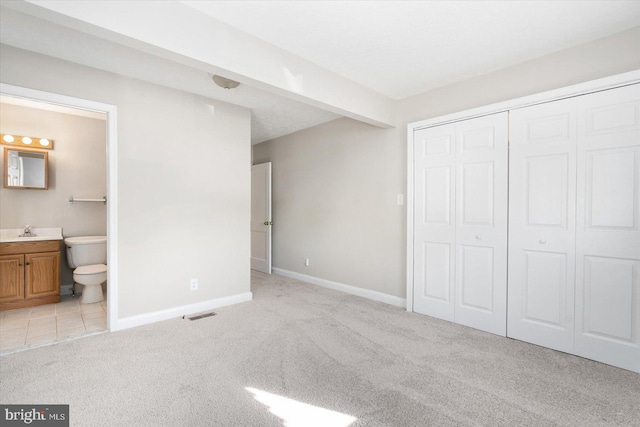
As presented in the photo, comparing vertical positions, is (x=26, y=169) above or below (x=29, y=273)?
above

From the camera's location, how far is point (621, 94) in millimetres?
2281

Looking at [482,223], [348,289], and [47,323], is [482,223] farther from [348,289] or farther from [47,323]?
[47,323]

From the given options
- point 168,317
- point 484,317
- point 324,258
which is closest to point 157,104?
point 168,317

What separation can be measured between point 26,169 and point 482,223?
5333mm

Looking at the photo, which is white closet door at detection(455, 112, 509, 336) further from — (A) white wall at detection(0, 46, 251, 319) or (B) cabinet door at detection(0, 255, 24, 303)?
(B) cabinet door at detection(0, 255, 24, 303)

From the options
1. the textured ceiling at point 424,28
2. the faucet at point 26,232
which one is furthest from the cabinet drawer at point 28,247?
the textured ceiling at point 424,28

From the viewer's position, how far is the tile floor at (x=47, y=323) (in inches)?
105

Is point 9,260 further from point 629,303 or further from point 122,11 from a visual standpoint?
point 629,303

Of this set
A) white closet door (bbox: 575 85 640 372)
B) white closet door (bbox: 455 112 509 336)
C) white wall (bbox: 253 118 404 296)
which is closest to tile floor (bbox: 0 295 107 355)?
white wall (bbox: 253 118 404 296)

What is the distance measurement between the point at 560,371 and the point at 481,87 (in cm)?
250

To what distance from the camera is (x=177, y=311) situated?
10.9ft

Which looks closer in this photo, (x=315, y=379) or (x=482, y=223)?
(x=315, y=379)

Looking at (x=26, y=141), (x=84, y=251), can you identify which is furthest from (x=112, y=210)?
(x=26, y=141)

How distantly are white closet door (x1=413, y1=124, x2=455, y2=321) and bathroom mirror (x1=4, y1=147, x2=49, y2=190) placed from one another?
15.2 ft
